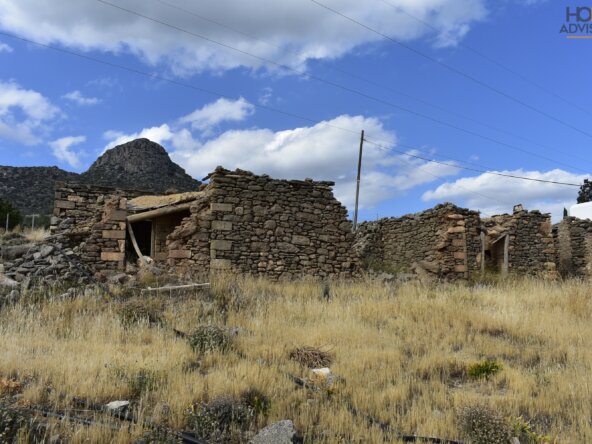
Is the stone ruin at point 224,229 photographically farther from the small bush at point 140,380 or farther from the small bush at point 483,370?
the small bush at point 483,370

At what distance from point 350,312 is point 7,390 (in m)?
5.60

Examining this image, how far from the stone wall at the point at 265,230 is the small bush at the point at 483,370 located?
7271 mm

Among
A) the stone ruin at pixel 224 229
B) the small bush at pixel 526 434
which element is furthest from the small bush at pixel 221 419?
the stone ruin at pixel 224 229

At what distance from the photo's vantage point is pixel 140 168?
1400 inches

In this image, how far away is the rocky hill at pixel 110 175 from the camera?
107 feet

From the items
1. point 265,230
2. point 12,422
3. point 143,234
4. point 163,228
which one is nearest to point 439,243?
point 265,230

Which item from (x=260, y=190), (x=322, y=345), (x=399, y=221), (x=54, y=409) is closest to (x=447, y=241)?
(x=399, y=221)

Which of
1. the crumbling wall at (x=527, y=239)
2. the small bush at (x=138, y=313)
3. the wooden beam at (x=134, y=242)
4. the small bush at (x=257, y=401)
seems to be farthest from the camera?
the crumbling wall at (x=527, y=239)

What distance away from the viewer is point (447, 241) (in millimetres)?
16297

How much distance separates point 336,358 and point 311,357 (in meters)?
0.35

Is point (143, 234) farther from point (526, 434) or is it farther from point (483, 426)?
point (526, 434)

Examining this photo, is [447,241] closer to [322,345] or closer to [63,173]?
[322,345]

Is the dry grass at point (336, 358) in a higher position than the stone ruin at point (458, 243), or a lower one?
lower

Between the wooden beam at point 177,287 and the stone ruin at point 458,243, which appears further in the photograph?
the stone ruin at point 458,243
